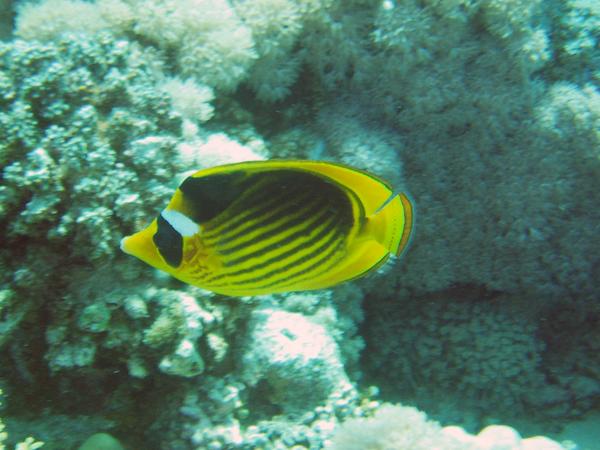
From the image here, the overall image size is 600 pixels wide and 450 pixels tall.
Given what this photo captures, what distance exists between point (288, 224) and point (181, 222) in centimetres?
29

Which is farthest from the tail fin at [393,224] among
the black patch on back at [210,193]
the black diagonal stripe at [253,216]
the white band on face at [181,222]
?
the white band on face at [181,222]

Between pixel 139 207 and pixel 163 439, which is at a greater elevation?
pixel 139 207

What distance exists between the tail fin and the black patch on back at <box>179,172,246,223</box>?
38cm

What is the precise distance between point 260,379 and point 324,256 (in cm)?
182

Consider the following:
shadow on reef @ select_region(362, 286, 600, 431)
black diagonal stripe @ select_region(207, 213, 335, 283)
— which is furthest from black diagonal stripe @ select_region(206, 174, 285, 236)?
shadow on reef @ select_region(362, 286, 600, 431)

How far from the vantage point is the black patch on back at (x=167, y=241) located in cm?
126

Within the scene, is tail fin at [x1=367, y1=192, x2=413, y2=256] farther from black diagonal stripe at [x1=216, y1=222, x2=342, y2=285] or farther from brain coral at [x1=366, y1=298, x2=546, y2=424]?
brain coral at [x1=366, y1=298, x2=546, y2=424]

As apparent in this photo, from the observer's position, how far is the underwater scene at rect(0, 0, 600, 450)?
52.4 inches

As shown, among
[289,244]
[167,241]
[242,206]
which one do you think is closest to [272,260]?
[289,244]

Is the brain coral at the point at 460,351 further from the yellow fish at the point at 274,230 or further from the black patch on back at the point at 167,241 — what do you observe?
the black patch on back at the point at 167,241

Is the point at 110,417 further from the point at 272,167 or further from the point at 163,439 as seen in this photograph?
the point at 272,167

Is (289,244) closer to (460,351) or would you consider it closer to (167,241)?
(167,241)

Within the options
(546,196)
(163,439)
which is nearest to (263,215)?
(163,439)

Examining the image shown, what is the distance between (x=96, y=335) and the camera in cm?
233
